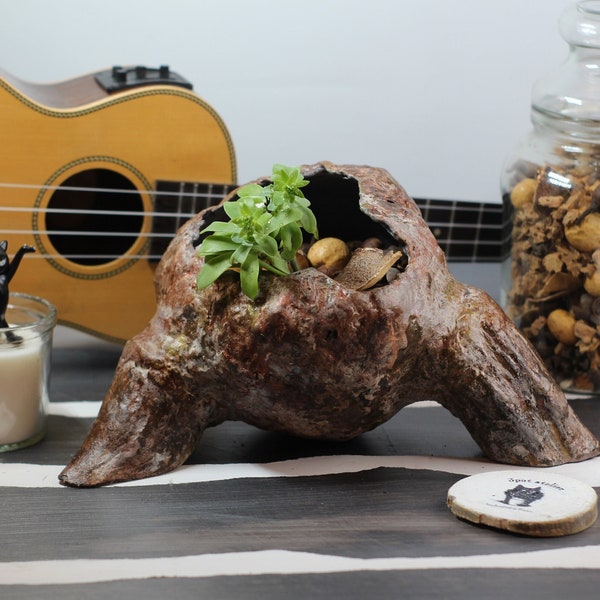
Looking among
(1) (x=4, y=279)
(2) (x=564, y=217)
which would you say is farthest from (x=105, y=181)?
(2) (x=564, y=217)

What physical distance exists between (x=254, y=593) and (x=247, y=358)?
219 mm

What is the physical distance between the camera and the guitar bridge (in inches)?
52.5

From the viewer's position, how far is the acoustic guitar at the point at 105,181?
1280 mm

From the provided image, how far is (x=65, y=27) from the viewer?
1.50 m

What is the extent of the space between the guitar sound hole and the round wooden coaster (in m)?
0.60

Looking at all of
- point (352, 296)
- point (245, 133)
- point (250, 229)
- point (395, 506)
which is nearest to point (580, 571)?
point (395, 506)

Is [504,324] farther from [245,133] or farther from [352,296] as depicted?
[245,133]

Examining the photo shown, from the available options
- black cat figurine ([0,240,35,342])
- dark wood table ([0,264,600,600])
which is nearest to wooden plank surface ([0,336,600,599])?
dark wood table ([0,264,600,600])

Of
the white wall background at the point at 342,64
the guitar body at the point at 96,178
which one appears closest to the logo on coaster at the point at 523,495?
the guitar body at the point at 96,178

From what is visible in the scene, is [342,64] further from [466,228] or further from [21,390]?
[21,390]

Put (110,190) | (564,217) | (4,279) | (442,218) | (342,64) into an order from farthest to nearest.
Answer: (342,64), (442,218), (110,190), (564,217), (4,279)

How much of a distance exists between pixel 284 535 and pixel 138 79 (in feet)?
2.25

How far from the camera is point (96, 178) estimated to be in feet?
4.40

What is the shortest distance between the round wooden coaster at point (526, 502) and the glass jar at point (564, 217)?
0.31m
